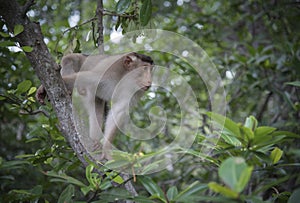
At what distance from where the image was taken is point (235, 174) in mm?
995

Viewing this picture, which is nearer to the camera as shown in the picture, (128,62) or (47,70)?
(47,70)

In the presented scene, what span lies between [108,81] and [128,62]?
26 cm

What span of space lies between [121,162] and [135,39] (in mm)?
1281

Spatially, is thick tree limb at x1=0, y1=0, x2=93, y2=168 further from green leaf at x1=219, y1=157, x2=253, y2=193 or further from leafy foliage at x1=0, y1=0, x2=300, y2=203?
green leaf at x1=219, y1=157, x2=253, y2=193

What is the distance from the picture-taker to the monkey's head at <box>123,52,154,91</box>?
2889mm

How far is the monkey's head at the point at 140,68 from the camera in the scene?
9.48 ft

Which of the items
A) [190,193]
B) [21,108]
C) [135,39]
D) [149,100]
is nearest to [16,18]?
[21,108]

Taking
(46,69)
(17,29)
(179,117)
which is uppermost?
(17,29)

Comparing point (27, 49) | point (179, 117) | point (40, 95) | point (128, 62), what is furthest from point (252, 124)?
point (179, 117)

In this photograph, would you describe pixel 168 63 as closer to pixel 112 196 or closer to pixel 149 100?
pixel 149 100

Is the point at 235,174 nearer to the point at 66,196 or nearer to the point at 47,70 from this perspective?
the point at 66,196

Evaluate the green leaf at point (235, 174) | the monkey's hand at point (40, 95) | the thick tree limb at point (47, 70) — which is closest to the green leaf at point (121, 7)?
the thick tree limb at point (47, 70)

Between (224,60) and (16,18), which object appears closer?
(16,18)

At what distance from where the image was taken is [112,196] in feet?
4.91
